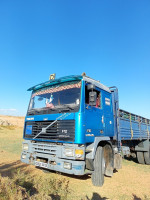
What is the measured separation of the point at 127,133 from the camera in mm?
6180

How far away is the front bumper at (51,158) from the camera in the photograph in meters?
3.31

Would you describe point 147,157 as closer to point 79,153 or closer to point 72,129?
point 79,153

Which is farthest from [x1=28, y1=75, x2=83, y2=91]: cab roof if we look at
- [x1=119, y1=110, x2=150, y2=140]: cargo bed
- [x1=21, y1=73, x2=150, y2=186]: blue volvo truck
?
[x1=119, y1=110, x2=150, y2=140]: cargo bed

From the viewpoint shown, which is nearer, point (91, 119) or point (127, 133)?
point (91, 119)

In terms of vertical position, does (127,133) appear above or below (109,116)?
below

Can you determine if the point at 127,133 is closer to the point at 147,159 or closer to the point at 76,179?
the point at 147,159

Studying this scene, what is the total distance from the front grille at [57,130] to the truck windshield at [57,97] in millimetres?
450

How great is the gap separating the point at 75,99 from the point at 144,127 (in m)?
6.30

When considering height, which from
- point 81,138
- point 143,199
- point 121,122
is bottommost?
point 143,199

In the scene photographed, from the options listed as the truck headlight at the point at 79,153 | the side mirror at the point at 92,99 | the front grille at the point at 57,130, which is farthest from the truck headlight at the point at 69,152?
the side mirror at the point at 92,99

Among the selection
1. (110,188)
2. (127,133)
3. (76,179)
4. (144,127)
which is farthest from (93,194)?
(144,127)

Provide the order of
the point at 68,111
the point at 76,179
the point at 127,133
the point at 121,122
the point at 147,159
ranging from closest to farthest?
the point at 68,111, the point at 76,179, the point at 121,122, the point at 127,133, the point at 147,159

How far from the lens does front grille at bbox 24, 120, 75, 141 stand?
3.62 metres

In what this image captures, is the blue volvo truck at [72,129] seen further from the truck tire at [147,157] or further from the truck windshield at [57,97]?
the truck tire at [147,157]
